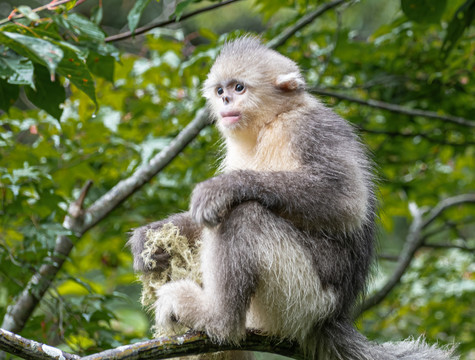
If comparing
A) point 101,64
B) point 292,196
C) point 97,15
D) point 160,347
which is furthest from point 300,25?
point 160,347

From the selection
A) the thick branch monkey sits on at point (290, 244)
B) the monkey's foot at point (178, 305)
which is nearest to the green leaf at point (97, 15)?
the thick branch monkey sits on at point (290, 244)

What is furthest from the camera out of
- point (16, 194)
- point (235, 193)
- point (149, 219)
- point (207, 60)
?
point (149, 219)

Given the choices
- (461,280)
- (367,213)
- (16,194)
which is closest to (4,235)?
(16,194)

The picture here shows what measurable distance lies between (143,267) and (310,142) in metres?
1.39

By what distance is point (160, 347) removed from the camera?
286cm

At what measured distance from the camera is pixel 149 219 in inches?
234

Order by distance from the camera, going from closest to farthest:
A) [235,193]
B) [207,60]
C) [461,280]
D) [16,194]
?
[235,193], [16,194], [207,60], [461,280]

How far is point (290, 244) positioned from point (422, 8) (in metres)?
2.23

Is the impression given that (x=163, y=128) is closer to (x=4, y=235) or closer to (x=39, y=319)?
(x=4, y=235)

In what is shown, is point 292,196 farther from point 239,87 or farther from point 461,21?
point 461,21

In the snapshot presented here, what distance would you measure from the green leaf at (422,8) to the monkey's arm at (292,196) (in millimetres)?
1585

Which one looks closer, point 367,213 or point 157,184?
point 367,213

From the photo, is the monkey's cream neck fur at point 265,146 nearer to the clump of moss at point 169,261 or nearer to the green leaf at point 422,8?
the clump of moss at point 169,261

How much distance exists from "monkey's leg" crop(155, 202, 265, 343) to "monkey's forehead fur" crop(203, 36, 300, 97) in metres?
1.36
